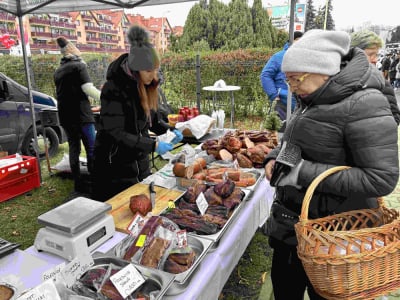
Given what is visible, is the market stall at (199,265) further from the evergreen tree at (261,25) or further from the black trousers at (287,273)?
the evergreen tree at (261,25)

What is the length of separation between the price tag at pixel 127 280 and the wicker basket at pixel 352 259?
23.6 inches

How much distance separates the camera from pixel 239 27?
1609 centimetres

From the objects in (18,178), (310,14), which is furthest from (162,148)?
(310,14)

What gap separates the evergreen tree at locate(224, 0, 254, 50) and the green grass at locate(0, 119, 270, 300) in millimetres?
11662

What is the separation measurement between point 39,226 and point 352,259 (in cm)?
366

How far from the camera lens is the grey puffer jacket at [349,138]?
46.5 inches

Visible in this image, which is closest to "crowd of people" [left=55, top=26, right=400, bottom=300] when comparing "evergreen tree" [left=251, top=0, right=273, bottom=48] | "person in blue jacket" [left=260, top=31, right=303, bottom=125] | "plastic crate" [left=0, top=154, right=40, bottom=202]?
"person in blue jacket" [left=260, top=31, right=303, bottom=125]

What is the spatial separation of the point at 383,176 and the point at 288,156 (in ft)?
1.23

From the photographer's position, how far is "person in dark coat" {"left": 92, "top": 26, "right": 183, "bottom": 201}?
206cm

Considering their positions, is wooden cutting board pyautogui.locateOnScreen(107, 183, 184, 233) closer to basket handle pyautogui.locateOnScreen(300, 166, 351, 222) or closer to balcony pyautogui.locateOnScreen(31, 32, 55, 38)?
basket handle pyautogui.locateOnScreen(300, 166, 351, 222)

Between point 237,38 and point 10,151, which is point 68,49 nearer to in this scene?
point 10,151

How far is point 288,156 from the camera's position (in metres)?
1.37

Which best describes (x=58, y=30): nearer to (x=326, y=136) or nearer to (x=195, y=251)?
(x=195, y=251)

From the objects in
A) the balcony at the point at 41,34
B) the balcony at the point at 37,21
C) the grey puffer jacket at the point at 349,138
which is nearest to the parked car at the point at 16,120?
the grey puffer jacket at the point at 349,138
